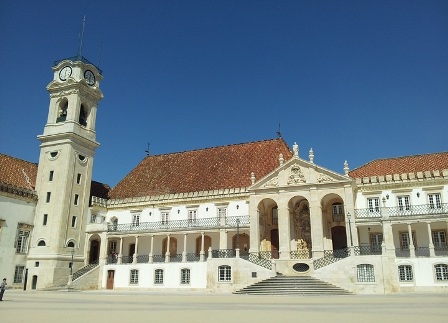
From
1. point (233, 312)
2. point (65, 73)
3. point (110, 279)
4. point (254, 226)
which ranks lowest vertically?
point (233, 312)

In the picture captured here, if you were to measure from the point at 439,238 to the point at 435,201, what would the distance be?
9.02 ft

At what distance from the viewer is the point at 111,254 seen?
37219 millimetres

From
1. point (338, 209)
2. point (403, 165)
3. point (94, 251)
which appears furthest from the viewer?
point (94, 251)

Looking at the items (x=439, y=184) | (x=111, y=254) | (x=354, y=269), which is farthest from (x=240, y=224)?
(x=439, y=184)

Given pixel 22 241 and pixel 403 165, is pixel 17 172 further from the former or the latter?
pixel 403 165

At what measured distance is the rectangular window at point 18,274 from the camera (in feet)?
105

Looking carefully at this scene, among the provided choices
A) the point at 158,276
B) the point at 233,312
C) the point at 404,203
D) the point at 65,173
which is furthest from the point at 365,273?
the point at 65,173

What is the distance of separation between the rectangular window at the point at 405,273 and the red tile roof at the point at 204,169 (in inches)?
557

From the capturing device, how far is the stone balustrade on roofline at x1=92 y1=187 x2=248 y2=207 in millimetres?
34781

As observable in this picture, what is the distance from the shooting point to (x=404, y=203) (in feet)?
100

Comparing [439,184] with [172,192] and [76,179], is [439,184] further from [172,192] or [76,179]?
[76,179]

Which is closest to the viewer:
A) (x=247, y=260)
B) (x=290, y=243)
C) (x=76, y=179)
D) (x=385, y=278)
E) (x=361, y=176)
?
(x=385, y=278)

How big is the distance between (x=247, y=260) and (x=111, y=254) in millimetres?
15327

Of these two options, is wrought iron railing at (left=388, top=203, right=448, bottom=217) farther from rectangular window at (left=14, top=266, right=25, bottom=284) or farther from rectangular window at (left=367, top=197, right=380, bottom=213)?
rectangular window at (left=14, top=266, right=25, bottom=284)
